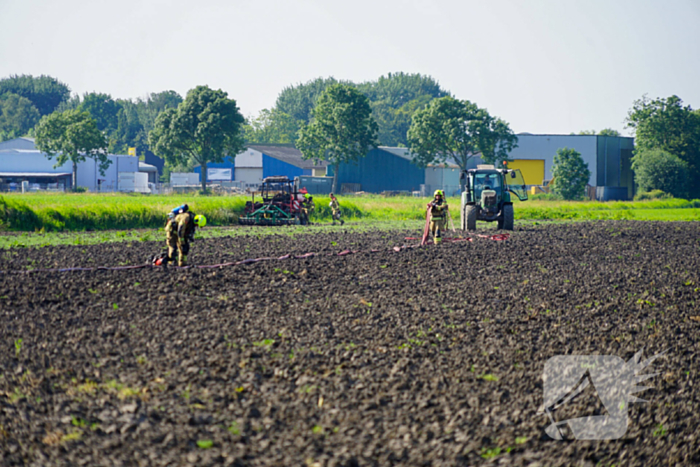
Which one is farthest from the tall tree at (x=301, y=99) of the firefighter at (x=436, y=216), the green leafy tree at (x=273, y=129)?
the firefighter at (x=436, y=216)

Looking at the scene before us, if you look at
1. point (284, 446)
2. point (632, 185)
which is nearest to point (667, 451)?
point (284, 446)

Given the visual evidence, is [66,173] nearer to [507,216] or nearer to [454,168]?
[454,168]

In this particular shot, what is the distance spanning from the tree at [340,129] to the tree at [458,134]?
17.2 feet

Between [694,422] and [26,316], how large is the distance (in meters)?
8.80

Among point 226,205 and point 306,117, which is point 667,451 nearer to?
point 226,205

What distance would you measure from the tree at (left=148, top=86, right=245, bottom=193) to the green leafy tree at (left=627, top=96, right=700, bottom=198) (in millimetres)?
47037

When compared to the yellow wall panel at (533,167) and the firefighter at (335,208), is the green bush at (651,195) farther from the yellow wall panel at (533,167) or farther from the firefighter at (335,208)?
the firefighter at (335,208)

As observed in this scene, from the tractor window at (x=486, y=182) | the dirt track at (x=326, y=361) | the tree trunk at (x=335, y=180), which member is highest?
Answer: the tree trunk at (x=335, y=180)

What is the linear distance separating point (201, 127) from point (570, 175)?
3594 centimetres

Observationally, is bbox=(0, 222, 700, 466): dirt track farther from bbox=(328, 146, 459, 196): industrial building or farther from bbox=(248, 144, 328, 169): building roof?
bbox=(248, 144, 328, 169): building roof

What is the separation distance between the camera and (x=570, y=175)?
228 feet

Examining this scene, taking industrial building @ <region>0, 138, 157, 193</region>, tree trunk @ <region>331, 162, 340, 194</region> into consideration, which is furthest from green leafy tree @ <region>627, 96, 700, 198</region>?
→ industrial building @ <region>0, 138, 157, 193</region>

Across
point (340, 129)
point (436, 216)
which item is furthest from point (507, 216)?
point (340, 129)

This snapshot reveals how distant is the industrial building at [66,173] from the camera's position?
7450 centimetres
